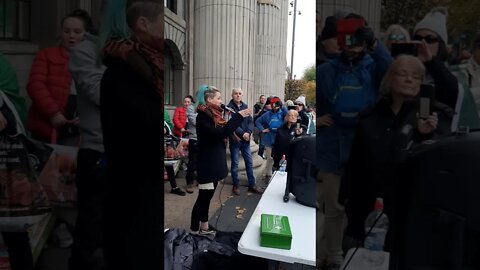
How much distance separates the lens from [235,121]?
12.7 feet

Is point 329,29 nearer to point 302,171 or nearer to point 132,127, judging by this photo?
point 132,127

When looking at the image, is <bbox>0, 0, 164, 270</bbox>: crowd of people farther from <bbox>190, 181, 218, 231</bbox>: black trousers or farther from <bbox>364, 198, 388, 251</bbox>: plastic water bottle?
<bbox>190, 181, 218, 231</bbox>: black trousers

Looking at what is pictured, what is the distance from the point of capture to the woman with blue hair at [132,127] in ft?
4.34

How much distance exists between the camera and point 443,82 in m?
1.26

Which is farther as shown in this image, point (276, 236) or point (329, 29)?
point (276, 236)

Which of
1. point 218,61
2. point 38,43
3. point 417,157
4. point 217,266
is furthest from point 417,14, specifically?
point 218,61

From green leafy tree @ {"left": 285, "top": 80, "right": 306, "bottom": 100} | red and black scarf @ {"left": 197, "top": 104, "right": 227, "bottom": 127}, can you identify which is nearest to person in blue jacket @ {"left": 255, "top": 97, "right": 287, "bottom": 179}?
red and black scarf @ {"left": 197, "top": 104, "right": 227, "bottom": 127}

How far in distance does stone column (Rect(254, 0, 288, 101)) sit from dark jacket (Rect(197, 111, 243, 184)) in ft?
15.3

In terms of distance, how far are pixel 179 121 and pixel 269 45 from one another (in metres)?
3.86

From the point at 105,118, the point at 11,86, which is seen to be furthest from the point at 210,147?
the point at 11,86

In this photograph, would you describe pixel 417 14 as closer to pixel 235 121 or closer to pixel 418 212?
pixel 418 212

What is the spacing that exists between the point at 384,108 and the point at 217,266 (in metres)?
1.56

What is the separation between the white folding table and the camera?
73.9 inches

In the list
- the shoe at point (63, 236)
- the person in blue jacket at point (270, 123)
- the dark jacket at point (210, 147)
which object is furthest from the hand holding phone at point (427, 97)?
the person in blue jacket at point (270, 123)
